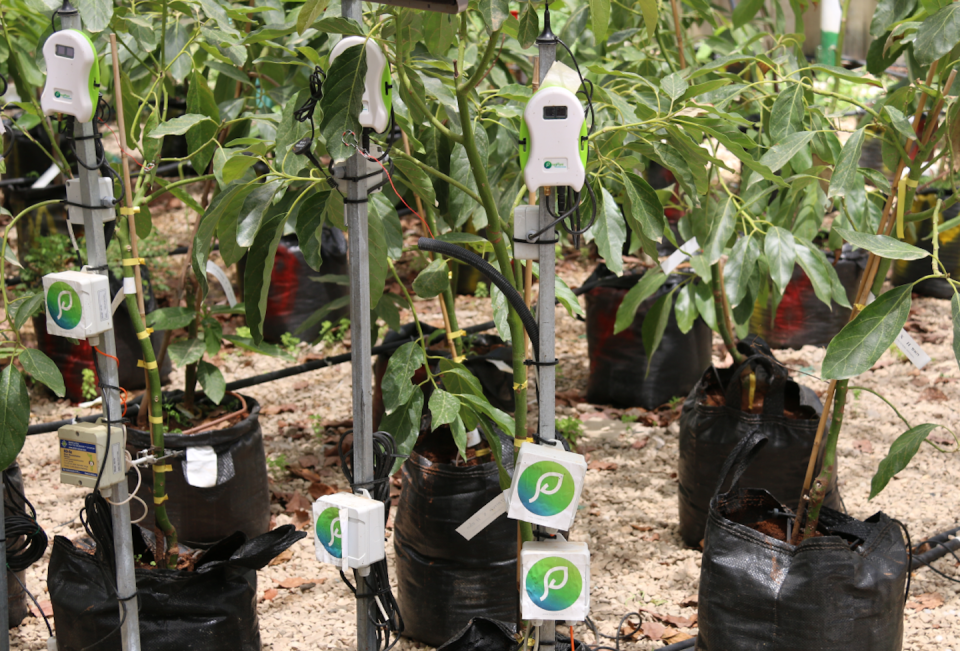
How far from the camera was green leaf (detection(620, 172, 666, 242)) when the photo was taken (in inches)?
58.1

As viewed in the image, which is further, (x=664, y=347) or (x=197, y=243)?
(x=664, y=347)

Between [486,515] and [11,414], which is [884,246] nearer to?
[486,515]

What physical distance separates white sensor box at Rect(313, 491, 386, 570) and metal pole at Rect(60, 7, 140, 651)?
43cm

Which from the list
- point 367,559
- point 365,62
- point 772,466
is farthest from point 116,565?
point 772,466

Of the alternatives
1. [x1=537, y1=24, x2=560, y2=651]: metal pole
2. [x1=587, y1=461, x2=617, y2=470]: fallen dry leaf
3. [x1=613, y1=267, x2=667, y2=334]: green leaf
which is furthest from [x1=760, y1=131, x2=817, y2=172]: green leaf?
[x1=587, y1=461, x2=617, y2=470]: fallen dry leaf

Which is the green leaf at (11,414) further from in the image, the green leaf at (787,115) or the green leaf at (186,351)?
the green leaf at (787,115)

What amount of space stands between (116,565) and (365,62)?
94 centimetres

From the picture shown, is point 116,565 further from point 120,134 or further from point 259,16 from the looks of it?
point 259,16

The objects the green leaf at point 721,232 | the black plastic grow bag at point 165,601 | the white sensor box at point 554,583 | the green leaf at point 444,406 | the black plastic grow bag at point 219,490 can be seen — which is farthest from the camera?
the black plastic grow bag at point 219,490

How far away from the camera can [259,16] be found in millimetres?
2068

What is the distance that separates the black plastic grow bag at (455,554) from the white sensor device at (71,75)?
935mm

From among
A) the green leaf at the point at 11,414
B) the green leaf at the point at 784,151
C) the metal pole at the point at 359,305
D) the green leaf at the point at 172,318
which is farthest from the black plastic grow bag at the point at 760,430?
the green leaf at the point at 11,414

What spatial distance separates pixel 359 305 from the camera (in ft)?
4.04

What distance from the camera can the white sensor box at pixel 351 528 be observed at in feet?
3.99
